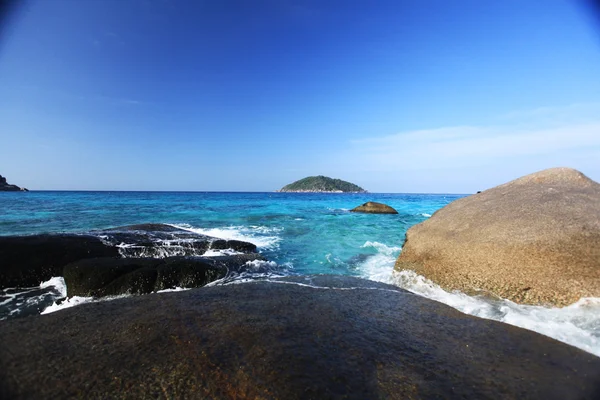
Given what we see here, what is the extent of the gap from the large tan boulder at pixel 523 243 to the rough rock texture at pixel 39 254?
10.6 m

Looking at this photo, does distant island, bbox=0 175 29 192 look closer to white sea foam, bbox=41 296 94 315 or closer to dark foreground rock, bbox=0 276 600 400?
white sea foam, bbox=41 296 94 315

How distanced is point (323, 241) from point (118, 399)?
48.5ft

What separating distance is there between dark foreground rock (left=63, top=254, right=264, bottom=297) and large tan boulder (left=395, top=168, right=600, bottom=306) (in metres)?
6.11

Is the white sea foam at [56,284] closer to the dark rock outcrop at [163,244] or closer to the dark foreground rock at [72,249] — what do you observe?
the dark foreground rock at [72,249]

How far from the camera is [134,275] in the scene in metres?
7.12

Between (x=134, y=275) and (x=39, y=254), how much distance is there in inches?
174

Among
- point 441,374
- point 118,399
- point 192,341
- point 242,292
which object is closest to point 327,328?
point 441,374

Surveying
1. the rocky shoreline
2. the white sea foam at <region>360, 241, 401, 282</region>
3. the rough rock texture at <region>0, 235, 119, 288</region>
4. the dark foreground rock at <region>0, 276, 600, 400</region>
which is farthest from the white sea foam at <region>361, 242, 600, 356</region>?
the rough rock texture at <region>0, 235, 119, 288</region>

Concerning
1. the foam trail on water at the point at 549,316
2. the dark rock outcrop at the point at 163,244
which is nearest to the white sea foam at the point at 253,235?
the dark rock outcrop at the point at 163,244

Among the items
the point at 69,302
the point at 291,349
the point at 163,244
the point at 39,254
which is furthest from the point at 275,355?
the point at 39,254

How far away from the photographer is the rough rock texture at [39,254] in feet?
27.0

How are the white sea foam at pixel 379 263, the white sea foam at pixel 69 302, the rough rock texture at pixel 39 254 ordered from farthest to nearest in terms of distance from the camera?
the white sea foam at pixel 379 263, the rough rock texture at pixel 39 254, the white sea foam at pixel 69 302

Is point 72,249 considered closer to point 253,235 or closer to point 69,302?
point 69,302

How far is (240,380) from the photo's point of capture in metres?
2.50
